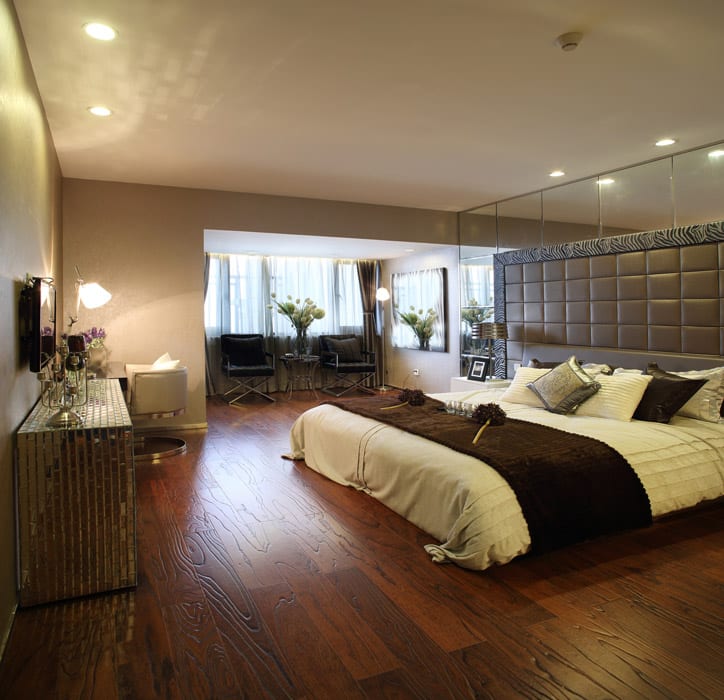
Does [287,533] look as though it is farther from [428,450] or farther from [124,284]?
[124,284]

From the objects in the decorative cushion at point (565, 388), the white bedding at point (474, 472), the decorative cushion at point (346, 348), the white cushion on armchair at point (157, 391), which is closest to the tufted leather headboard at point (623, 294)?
the decorative cushion at point (565, 388)

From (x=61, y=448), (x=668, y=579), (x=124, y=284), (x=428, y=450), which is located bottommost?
(x=668, y=579)

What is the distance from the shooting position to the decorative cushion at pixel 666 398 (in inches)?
142

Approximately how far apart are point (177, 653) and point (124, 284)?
4270 mm

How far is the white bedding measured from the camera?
8.32ft

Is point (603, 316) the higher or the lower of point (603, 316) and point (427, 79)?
the lower

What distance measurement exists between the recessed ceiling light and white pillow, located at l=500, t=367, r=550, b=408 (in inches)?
143

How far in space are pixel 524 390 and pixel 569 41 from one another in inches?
101

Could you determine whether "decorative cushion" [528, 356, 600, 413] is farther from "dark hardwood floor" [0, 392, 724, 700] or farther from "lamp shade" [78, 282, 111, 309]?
"lamp shade" [78, 282, 111, 309]

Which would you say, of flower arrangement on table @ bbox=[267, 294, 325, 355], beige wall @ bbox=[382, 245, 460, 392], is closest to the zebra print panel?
beige wall @ bbox=[382, 245, 460, 392]

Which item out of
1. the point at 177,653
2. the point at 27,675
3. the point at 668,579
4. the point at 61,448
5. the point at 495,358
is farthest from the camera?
the point at 495,358

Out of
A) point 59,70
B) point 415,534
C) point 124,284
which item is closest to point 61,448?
point 415,534

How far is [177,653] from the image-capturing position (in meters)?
1.91

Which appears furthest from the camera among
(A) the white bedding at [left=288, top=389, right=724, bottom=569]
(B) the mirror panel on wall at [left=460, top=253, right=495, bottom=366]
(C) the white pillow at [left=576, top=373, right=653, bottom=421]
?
(B) the mirror panel on wall at [left=460, top=253, right=495, bottom=366]
